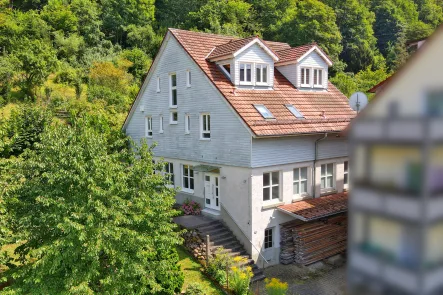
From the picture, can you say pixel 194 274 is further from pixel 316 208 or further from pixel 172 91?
pixel 172 91

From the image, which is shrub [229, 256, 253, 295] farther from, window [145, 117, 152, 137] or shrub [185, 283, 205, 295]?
window [145, 117, 152, 137]

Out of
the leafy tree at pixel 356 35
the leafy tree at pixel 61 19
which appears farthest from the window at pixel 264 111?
the leafy tree at pixel 356 35

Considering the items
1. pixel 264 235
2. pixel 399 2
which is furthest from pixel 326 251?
pixel 399 2

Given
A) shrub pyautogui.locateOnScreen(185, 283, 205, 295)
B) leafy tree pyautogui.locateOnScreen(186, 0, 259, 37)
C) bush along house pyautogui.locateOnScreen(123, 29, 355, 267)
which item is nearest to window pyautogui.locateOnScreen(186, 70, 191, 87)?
bush along house pyautogui.locateOnScreen(123, 29, 355, 267)

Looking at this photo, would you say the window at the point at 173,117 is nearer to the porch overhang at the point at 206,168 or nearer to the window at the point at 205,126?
the window at the point at 205,126

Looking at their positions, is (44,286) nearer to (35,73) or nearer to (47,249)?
(47,249)

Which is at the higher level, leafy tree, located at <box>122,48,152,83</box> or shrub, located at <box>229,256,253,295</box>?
leafy tree, located at <box>122,48,152,83</box>
